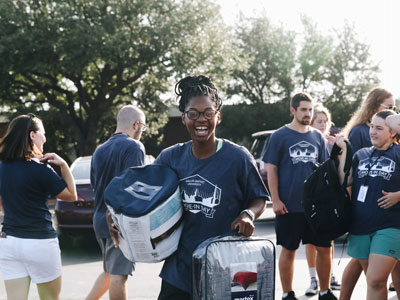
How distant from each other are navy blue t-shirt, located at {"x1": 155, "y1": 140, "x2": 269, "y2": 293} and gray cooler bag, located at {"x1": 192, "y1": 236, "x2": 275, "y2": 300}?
0.82 feet

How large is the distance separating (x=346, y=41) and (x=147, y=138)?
62.8 feet

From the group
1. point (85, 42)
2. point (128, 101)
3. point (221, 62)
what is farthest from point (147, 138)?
point (85, 42)

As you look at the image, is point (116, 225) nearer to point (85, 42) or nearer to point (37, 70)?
point (85, 42)

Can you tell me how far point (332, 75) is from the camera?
135 ft

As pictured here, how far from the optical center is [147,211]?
8.66 ft

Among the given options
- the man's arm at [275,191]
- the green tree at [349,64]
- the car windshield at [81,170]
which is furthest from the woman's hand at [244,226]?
the green tree at [349,64]

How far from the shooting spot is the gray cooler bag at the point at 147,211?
2656 millimetres

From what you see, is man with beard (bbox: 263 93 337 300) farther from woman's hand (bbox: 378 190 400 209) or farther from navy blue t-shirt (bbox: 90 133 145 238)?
navy blue t-shirt (bbox: 90 133 145 238)

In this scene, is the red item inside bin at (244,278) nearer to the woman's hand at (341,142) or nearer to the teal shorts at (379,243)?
the teal shorts at (379,243)

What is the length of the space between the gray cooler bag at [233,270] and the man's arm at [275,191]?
2861 millimetres

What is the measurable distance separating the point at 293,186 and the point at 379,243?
1399 millimetres

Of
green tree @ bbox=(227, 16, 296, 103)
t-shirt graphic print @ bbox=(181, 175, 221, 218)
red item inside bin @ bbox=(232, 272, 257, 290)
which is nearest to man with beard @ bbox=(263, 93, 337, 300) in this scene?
t-shirt graphic print @ bbox=(181, 175, 221, 218)

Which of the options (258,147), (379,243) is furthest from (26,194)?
(258,147)

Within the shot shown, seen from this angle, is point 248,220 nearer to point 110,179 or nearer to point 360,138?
point 110,179
